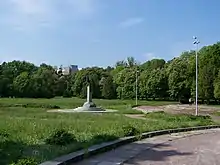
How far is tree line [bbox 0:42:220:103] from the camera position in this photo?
8219cm

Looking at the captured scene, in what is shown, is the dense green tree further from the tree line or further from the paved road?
the paved road

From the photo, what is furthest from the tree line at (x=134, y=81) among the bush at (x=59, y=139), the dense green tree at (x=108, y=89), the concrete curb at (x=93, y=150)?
the bush at (x=59, y=139)

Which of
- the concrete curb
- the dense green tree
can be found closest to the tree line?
the dense green tree

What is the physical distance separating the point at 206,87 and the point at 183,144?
209 ft

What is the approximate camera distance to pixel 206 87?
3054 inches

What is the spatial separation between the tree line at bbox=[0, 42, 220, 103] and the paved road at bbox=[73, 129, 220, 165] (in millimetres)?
58584

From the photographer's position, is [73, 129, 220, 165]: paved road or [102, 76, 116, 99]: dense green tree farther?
[102, 76, 116, 99]: dense green tree

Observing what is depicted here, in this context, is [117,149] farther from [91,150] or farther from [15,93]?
[15,93]

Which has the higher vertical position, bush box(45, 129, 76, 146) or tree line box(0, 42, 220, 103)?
tree line box(0, 42, 220, 103)

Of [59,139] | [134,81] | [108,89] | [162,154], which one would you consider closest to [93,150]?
[59,139]

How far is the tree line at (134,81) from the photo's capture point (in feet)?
270

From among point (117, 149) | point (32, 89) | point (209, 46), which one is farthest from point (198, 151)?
point (32, 89)

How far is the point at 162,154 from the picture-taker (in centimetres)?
1262

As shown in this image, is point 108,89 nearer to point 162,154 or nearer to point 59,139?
point 59,139
